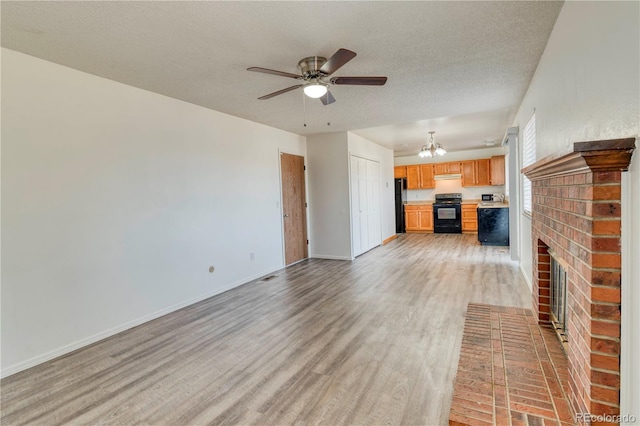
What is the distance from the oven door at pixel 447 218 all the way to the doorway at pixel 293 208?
182 inches

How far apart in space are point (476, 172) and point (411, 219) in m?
2.26

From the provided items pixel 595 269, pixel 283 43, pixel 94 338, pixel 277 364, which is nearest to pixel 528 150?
pixel 595 269

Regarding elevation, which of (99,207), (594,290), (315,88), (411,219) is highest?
(315,88)

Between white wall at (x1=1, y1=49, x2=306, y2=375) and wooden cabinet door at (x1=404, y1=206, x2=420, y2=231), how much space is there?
6482 mm

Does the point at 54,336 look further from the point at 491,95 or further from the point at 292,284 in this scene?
the point at 491,95

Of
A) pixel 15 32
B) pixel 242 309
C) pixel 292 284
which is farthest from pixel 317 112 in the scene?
pixel 15 32

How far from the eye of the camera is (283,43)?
96.5 inches

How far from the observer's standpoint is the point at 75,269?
2803mm

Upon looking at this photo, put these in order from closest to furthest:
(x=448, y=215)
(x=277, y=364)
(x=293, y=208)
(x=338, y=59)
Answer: (x=338, y=59) → (x=277, y=364) → (x=293, y=208) → (x=448, y=215)

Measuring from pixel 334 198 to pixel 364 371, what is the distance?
13.7 ft

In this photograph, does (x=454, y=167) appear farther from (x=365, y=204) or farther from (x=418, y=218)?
(x=365, y=204)

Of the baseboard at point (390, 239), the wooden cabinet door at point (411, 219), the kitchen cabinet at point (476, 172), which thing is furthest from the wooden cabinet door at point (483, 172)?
the baseboard at point (390, 239)

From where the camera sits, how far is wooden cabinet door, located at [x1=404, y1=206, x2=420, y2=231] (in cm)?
958

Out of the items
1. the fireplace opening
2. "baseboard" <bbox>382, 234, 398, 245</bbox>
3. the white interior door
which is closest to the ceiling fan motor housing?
the fireplace opening
